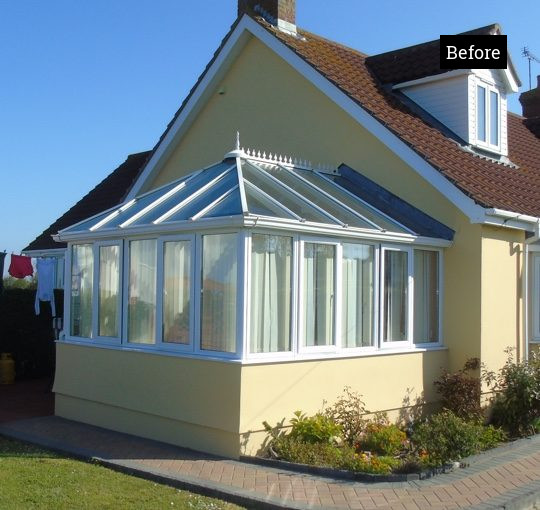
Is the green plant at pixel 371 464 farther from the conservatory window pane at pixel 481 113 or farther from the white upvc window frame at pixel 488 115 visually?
the conservatory window pane at pixel 481 113

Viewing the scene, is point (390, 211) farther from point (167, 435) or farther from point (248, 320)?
point (167, 435)

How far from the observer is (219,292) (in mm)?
9977

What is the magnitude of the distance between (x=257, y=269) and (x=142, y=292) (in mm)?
2228

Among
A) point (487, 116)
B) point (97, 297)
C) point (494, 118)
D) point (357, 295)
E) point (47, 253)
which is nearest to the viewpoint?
point (357, 295)

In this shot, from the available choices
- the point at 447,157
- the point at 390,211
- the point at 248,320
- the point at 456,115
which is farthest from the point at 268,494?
the point at 456,115

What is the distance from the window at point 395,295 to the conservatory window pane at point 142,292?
144 inches

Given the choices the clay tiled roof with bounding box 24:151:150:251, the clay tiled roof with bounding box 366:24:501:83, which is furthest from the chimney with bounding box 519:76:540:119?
the clay tiled roof with bounding box 24:151:150:251

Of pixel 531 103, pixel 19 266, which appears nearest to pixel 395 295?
pixel 19 266

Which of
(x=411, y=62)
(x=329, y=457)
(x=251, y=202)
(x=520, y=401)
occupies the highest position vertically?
(x=411, y=62)

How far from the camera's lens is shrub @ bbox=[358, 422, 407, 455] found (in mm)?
9820

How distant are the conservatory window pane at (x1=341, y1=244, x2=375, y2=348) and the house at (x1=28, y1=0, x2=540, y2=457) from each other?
2cm

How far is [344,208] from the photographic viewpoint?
11.4 metres

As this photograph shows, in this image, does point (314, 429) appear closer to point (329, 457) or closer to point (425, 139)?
point (329, 457)

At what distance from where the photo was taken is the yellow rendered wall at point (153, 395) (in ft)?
31.3
